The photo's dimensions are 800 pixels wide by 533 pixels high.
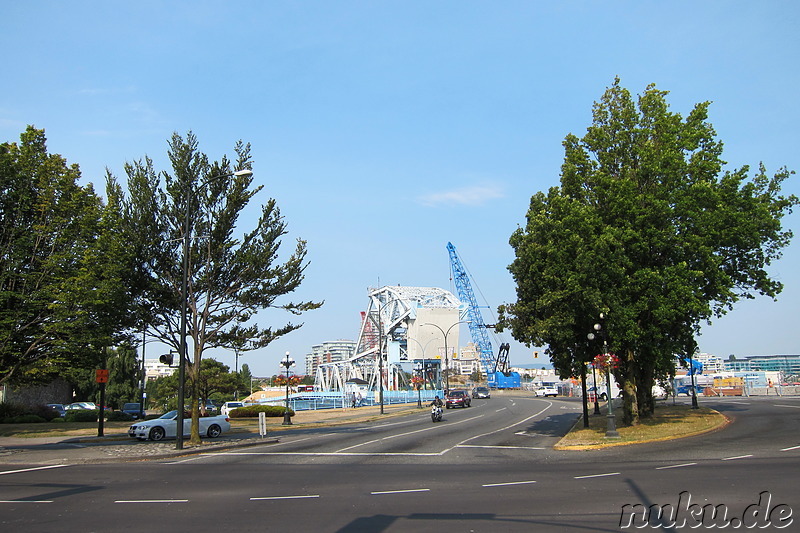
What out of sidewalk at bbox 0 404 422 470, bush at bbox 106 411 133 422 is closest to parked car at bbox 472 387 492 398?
bush at bbox 106 411 133 422

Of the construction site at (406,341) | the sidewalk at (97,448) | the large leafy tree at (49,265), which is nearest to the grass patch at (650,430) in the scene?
the sidewalk at (97,448)

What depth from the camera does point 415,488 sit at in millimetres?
12938

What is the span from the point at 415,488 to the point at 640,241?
1535 cm

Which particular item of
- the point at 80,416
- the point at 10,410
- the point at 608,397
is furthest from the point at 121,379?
the point at 608,397

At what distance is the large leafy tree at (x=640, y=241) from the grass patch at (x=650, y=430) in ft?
4.76

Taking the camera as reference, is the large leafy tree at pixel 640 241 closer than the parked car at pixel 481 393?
Yes

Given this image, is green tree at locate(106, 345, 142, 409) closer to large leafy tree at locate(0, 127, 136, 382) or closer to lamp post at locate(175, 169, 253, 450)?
large leafy tree at locate(0, 127, 136, 382)

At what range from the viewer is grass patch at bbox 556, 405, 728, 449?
22266 millimetres

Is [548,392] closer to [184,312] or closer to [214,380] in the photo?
[214,380]

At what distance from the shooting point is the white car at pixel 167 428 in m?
27.8

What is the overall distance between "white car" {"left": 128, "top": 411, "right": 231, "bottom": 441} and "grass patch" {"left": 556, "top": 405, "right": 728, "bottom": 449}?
17030 mm

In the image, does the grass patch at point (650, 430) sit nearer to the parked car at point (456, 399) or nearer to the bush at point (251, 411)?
the bush at point (251, 411)

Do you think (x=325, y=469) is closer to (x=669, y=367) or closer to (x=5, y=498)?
(x=5, y=498)

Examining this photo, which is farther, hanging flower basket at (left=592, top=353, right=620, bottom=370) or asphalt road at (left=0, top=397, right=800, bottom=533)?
hanging flower basket at (left=592, top=353, right=620, bottom=370)
